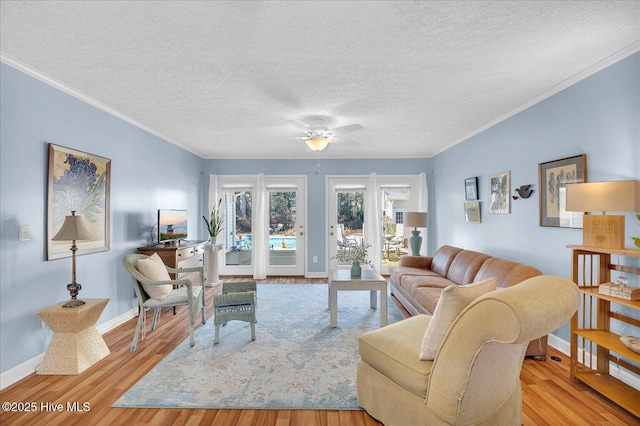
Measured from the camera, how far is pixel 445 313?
1741 mm

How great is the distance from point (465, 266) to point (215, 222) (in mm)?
4406

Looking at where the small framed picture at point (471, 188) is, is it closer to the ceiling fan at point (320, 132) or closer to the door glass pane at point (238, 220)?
the ceiling fan at point (320, 132)

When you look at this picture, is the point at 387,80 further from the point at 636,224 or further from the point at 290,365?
the point at 290,365

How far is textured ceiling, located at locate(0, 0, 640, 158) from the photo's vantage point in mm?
1841

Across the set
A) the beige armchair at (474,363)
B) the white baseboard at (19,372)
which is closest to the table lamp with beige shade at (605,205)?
the beige armchair at (474,363)

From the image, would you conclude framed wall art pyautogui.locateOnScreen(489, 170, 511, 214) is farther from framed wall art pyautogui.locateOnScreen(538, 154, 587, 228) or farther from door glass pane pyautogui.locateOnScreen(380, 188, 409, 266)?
door glass pane pyautogui.locateOnScreen(380, 188, 409, 266)

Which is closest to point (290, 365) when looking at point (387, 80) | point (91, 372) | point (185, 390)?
point (185, 390)

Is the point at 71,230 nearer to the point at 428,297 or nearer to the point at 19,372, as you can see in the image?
the point at 19,372

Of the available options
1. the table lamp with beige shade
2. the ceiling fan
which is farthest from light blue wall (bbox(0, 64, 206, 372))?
the table lamp with beige shade

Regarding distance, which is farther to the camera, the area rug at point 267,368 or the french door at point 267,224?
the french door at point 267,224

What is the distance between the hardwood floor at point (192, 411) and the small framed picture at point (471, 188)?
237 centimetres

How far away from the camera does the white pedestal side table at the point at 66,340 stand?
2.55 meters

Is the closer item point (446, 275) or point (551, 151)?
point (551, 151)

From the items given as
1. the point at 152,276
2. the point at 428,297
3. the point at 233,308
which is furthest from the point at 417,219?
the point at 152,276
